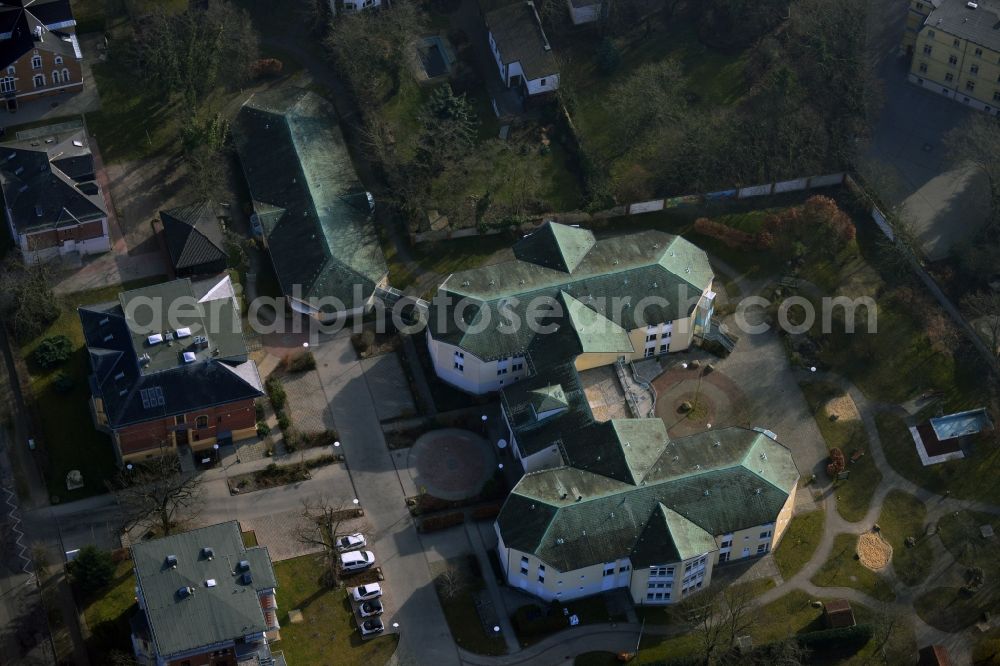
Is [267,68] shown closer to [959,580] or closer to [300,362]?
[300,362]

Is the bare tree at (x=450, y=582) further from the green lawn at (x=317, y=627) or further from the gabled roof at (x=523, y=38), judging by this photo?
the gabled roof at (x=523, y=38)

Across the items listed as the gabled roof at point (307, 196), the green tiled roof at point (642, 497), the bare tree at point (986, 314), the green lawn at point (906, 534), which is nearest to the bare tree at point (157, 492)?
the gabled roof at point (307, 196)

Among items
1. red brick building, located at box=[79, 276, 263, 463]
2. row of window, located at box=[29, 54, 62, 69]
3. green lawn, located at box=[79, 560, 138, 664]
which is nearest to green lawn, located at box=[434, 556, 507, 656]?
red brick building, located at box=[79, 276, 263, 463]

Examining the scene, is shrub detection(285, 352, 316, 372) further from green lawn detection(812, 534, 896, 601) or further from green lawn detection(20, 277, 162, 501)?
green lawn detection(812, 534, 896, 601)

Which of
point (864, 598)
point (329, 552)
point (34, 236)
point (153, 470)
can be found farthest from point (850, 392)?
point (34, 236)

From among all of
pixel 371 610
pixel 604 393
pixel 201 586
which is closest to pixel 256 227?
pixel 604 393

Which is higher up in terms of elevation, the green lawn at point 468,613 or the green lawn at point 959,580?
the green lawn at point 468,613
